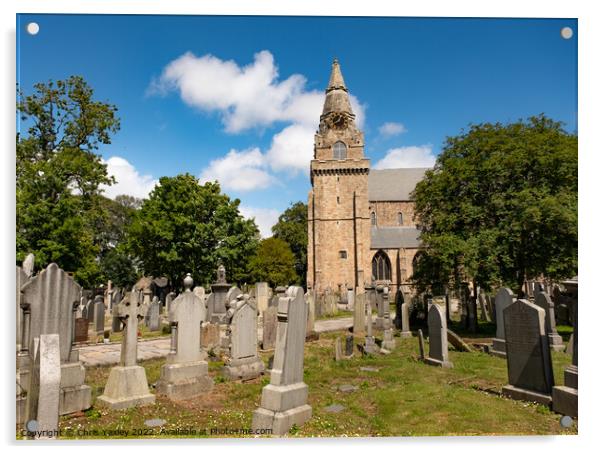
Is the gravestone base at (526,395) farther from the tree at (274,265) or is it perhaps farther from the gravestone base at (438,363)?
the tree at (274,265)

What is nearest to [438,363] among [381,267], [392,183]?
[381,267]

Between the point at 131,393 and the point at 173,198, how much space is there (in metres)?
22.1

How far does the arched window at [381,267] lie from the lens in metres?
40.6

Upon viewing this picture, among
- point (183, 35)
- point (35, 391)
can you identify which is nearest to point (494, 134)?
point (183, 35)

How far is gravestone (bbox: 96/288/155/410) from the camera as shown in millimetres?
5918

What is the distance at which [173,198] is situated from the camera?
26.9 meters

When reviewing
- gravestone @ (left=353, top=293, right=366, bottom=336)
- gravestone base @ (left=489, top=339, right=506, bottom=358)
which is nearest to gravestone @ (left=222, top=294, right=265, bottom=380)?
gravestone base @ (left=489, top=339, right=506, bottom=358)

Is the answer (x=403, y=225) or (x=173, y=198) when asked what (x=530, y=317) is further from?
(x=403, y=225)

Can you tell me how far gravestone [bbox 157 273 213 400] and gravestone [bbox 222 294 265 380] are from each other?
2.42 feet

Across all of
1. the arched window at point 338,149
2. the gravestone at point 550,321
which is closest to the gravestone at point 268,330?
the gravestone at point 550,321

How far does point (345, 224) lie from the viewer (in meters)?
39.9

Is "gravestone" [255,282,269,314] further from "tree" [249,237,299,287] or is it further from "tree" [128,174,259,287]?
"tree" [249,237,299,287]

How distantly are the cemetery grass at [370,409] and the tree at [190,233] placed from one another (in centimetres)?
1755

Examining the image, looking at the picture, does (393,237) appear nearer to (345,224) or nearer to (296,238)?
(345,224)
